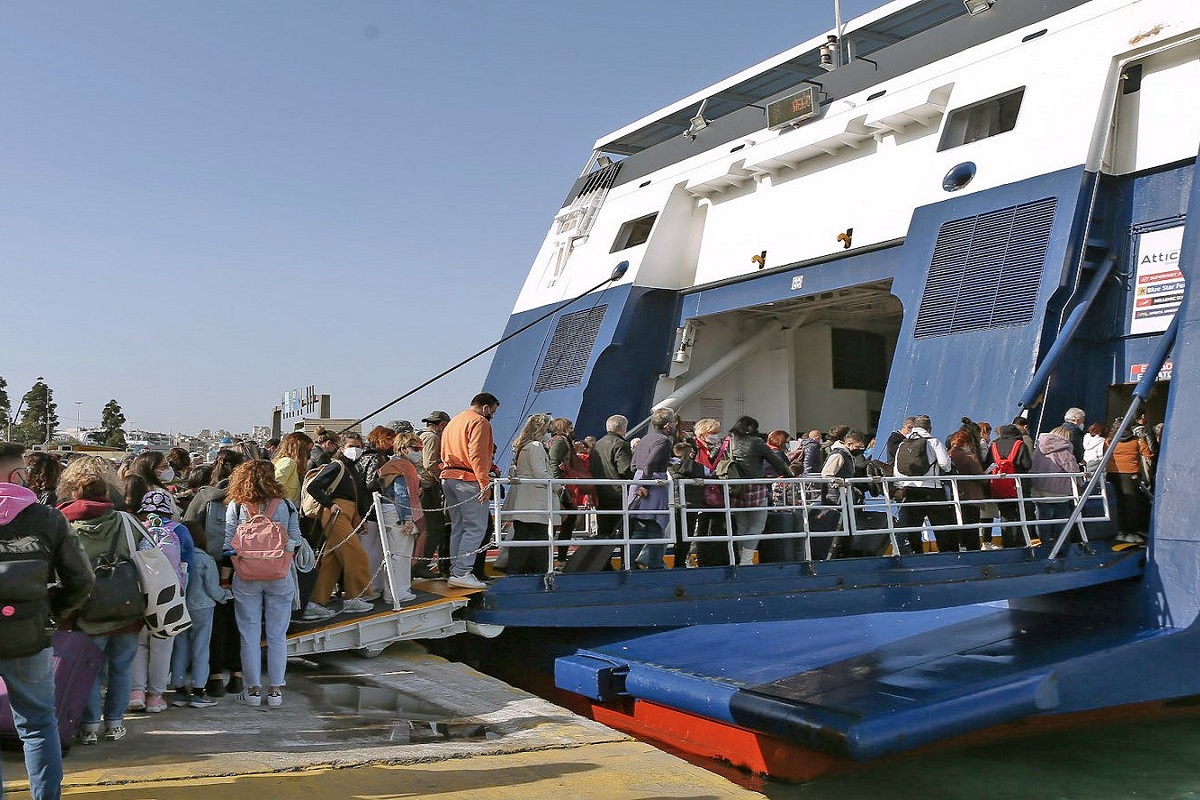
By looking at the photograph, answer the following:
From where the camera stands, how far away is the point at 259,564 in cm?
571

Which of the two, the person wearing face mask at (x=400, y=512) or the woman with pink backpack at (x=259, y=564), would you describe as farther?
the person wearing face mask at (x=400, y=512)

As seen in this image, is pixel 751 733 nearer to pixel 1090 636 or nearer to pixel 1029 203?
pixel 1090 636

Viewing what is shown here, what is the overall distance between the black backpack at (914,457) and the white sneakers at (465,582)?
3.77 metres

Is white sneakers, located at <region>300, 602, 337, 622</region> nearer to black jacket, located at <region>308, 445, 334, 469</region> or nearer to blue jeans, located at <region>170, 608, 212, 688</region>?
blue jeans, located at <region>170, 608, 212, 688</region>

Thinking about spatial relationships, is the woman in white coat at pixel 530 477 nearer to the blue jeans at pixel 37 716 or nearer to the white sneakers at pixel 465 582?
the white sneakers at pixel 465 582

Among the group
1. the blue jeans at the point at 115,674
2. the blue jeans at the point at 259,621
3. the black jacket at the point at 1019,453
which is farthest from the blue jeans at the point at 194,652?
the black jacket at the point at 1019,453

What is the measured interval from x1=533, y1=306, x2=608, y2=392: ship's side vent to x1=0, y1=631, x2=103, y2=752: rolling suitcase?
459 inches

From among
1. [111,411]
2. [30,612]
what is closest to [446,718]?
[30,612]

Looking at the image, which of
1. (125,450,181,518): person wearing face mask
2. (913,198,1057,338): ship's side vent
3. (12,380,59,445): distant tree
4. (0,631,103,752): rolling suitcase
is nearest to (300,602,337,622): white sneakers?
(125,450,181,518): person wearing face mask

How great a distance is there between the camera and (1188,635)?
7.48m

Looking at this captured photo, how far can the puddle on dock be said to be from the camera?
17.3 feet

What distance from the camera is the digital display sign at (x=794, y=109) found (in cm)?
1456

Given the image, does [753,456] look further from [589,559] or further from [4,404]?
[4,404]

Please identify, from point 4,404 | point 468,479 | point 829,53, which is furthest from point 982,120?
point 4,404
